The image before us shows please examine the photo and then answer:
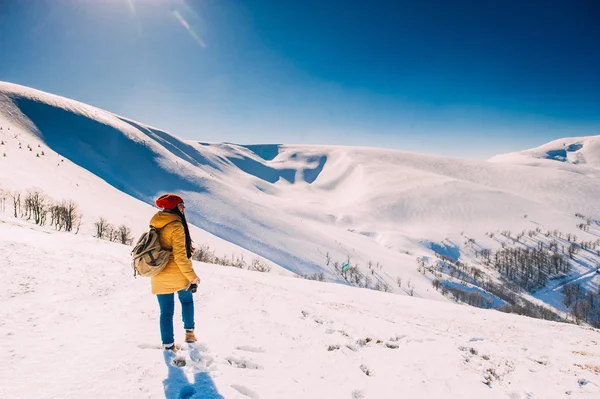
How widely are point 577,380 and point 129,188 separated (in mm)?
134783

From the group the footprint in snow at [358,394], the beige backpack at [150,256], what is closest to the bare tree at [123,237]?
the beige backpack at [150,256]

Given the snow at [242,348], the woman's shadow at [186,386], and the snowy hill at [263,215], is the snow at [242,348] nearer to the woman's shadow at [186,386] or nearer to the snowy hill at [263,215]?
the woman's shadow at [186,386]

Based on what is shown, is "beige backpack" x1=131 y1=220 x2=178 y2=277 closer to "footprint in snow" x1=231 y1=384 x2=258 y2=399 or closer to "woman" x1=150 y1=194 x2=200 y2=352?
"woman" x1=150 y1=194 x2=200 y2=352

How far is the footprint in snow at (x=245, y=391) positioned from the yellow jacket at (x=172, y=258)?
1.84m

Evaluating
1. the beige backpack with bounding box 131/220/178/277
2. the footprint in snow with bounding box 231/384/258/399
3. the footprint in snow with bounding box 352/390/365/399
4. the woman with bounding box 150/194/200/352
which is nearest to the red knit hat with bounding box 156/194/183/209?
the woman with bounding box 150/194/200/352

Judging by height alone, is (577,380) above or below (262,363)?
below

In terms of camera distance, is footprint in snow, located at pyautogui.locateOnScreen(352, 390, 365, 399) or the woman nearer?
footprint in snow, located at pyautogui.locateOnScreen(352, 390, 365, 399)

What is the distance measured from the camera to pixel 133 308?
285 inches

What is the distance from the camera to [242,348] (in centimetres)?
593

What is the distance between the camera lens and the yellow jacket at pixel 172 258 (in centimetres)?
500

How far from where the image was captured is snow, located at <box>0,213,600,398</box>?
14.5ft

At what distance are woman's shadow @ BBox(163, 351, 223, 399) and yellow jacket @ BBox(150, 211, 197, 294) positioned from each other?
1271 millimetres

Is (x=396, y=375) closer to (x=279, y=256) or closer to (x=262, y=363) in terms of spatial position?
(x=262, y=363)

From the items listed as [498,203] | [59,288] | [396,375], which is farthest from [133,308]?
[498,203]
